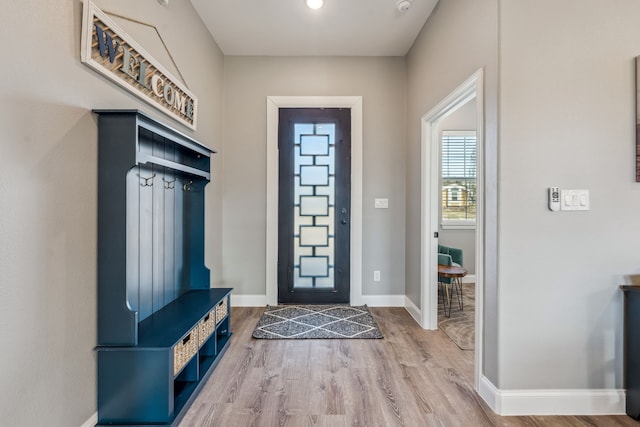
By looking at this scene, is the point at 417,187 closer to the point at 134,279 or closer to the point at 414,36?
the point at 414,36

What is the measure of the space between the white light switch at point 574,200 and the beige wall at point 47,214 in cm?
246

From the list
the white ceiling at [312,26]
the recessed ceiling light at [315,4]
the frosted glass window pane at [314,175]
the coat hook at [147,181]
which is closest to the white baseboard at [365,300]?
the frosted glass window pane at [314,175]

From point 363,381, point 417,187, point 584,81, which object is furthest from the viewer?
point 417,187

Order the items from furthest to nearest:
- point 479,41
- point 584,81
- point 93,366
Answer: point 479,41
point 584,81
point 93,366

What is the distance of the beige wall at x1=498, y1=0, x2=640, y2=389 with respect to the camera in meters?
1.65

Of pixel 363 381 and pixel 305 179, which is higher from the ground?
pixel 305 179

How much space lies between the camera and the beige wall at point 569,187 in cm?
165

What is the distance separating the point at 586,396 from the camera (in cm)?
167

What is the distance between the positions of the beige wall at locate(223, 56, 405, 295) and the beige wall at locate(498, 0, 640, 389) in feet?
5.91

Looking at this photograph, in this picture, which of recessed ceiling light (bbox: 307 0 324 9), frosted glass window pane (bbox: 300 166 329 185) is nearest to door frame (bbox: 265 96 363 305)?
frosted glass window pane (bbox: 300 166 329 185)

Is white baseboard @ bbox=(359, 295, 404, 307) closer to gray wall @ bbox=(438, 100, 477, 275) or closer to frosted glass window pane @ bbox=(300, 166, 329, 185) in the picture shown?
frosted glass window pane @ bbox=(300, 166, 329, 185)

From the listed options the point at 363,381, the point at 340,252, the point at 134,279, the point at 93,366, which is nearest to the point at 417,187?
the point at 340,252


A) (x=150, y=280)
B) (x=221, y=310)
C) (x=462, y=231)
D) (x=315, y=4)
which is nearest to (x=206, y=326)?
(x=221, y=310)

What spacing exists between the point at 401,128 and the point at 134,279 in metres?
3.00
